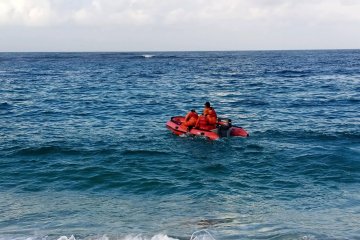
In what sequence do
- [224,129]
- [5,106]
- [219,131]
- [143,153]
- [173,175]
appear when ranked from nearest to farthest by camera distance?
[173,175]
[143,153]
[219,131]
[224,129]
[5,106]

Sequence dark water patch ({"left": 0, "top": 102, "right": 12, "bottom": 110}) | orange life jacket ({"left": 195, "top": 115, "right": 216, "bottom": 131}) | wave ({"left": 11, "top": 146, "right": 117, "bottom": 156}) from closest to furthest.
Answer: wave ({"left": 11, "top": 146, "right": 117, "bottom": 156}) → orange life jacket ({"left": 195, "top": 115, "right": 216, "bottom": 131}) → dark water patch ({"left": 0, "top": 102, "right": 12, "bottom": 110})

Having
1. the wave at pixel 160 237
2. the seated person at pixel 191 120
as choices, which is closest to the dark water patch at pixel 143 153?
the seated person at pixel 191 120

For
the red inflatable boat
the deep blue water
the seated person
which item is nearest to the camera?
the deep blue water

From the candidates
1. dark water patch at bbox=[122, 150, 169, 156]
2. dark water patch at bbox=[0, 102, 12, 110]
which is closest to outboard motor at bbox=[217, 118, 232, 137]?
dark water patch at bbox=[122, 150, 169, 156]

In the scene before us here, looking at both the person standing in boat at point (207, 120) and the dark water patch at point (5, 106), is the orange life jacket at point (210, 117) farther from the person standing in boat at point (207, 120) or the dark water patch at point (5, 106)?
the dark water patch at point (5, 106)

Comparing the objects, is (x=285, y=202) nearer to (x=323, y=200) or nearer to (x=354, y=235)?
(x=323, y=200)

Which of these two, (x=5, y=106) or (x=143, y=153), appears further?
(x=5, y=106)

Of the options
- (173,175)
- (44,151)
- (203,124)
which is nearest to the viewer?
(173,175)

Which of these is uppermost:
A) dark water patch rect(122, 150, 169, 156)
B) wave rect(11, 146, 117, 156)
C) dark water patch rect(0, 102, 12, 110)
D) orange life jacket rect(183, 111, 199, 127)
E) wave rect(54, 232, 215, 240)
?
orange life jacket rect(183, 111, 199, 127)

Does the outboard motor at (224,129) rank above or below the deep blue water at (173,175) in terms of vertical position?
above

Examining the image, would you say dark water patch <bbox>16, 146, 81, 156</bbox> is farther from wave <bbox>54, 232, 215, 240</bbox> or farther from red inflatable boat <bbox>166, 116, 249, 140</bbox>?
wave <bbox>54, 232, 215, 240</bbox>

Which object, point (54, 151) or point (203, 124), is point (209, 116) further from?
point (54, 151)

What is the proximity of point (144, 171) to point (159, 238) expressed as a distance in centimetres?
585

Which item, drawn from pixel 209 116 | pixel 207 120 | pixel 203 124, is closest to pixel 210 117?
pixel 209 116
